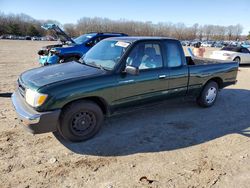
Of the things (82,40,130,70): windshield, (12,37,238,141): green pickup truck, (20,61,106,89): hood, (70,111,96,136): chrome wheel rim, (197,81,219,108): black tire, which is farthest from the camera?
(197,81,219,108): black tire

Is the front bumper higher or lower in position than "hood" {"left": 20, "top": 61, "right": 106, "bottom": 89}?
lower

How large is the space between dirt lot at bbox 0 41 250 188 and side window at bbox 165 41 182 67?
1.21 m

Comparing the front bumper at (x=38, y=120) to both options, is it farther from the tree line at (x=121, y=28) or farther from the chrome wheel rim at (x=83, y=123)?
the tree line at (x=121, y=28)

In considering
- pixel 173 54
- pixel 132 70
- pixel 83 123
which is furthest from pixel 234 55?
pixel 83 123

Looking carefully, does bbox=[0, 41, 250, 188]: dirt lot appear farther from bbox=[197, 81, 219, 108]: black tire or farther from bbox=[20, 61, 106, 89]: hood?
bbox=[20, 61, 106, 89]: hood

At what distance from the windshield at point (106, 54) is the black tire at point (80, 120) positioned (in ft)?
2.71

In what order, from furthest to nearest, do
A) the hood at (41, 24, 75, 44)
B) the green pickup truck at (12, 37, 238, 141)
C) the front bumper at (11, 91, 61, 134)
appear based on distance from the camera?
1. the hood at (41, 24, 75, 44)
2. the green pickup truck at (12, 37, 238, 141)
3. the front bumper at (11, 91, 61, 134)

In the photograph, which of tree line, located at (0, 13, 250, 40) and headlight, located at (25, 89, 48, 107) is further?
tree line, located at (0, 13, 250, 40)

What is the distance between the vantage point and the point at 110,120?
A: 16.6 ft

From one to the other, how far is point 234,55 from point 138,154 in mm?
13616

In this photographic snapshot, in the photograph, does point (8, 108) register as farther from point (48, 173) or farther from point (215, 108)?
point (215, 108)

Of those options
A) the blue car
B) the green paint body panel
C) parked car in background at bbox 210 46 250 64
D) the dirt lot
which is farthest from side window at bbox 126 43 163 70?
parked car in background at bbox 210 46 250 64

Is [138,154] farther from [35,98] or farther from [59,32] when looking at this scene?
[59,32]

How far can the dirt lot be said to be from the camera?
3.12 metres
